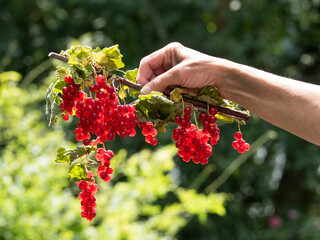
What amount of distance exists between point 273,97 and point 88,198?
1.55 ft

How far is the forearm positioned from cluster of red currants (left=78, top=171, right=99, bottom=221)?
1.18ft

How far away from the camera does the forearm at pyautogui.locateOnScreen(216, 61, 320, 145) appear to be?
1.05 m

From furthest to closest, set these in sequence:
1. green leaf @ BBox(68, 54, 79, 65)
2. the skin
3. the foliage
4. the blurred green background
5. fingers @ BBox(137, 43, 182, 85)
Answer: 1. the blurred green background
2. the foliage
3. fingers @ BBox(137, 43, 182, 85)
4. the skin
5. green leaf @ BBox(68, 54, 79, 65)

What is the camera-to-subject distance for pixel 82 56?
100 cm

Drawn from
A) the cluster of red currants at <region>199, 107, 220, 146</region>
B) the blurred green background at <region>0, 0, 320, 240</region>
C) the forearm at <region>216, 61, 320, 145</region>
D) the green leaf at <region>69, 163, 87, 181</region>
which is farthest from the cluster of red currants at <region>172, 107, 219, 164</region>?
the blurred green background at <region>0, 0, 320, 240</region>

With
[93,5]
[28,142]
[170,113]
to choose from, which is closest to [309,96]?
[170,113]

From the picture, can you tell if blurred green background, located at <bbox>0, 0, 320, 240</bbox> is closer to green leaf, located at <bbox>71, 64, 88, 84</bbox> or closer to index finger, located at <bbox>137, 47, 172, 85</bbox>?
index finger, located at <bbox>137, 47, 172, 85</bbox>

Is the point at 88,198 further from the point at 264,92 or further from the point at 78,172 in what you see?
the point at 264,92

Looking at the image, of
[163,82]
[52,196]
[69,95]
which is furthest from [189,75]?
[52,196]

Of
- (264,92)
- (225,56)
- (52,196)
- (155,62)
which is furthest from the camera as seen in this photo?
(225,56)

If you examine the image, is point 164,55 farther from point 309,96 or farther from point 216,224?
point 216,224

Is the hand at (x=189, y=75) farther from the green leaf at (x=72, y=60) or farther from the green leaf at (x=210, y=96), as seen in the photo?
the green leaf at (x=72, y=60)

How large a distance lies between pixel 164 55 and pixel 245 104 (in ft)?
0.87

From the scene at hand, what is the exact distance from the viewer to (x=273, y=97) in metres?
1.05
